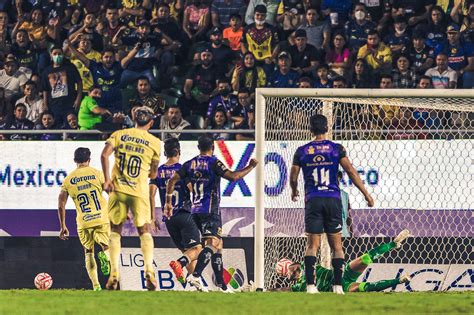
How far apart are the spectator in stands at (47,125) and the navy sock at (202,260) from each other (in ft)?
17.1

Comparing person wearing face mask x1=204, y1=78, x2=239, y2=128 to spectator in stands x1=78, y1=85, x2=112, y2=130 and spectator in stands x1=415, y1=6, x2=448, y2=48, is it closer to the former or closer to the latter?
spectator in stands x1=78, y1=85, x2=112, y2=130

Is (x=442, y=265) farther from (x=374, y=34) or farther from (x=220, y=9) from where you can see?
(x=220, y=9)

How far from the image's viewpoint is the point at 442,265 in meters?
17.8

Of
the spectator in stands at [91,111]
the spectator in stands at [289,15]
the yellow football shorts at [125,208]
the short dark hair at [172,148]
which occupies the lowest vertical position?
the yellow football shorts at [125,208]

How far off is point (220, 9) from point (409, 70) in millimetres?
3824

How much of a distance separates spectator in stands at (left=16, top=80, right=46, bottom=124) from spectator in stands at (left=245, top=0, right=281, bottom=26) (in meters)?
3.45

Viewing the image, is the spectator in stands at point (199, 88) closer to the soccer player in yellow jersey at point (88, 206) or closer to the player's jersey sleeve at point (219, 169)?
the soccer player in yellow jersey at point (88, 206)

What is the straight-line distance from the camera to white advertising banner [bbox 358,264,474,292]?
17656 millimetres

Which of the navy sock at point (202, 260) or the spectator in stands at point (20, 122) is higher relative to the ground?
the spectator in stands at point (20, 122)

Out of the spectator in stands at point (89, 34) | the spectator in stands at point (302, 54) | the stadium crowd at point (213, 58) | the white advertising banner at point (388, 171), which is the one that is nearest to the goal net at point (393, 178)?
the white advertising banner at point (388, 171)

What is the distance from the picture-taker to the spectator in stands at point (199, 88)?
19.3 meters

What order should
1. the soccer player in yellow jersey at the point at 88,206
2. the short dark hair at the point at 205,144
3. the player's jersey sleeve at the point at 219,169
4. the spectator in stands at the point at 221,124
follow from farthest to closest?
1. the spectator in stands at the point at 221,124
2. the soccer player in yellow jersey at the point at 88,206
3. the short dark hair at the point at 205,144
4. the player's jersey sleeve at the point at 219,169

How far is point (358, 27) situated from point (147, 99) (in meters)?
3.37

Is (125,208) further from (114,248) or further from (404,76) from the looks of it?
(404,76)
